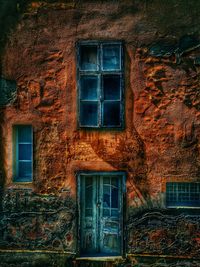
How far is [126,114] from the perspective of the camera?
291 inches

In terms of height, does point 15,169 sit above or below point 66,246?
above

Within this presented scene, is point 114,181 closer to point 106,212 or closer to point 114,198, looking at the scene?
point 114,198

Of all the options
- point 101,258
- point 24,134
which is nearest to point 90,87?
point 24,134

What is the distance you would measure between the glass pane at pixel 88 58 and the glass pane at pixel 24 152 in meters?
2.15

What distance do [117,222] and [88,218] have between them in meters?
0.64

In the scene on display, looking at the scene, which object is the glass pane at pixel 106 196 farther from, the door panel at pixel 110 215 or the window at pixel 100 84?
the window at pixel 100 84

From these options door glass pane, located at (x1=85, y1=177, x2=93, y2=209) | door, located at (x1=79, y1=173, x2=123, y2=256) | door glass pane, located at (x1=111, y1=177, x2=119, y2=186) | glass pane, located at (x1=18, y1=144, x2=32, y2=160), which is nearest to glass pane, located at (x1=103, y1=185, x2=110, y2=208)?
door, located at (x1=79, y1=173, x2=123, y2=256)

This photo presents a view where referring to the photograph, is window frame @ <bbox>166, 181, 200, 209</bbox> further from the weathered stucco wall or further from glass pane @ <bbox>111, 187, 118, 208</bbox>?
glass pane @ <bbox>111, 187, 118, 208</bbox>

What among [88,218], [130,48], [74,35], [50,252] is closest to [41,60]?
[74,35]

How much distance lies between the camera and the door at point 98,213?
7.60 m

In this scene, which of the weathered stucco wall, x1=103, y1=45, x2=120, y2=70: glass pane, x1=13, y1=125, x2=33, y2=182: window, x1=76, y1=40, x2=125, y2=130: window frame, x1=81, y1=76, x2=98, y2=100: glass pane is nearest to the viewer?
the weathered stucco wall

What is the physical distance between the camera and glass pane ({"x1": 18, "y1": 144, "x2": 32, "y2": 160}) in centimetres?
778

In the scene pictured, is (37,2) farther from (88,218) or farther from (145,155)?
(88,218)

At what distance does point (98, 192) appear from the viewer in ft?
25.1
